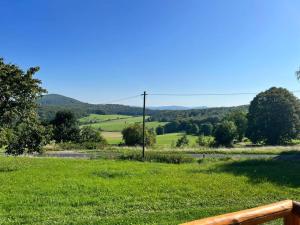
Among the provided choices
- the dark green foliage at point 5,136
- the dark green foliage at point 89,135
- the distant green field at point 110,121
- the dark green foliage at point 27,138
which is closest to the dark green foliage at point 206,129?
the distant green field at point 110,121

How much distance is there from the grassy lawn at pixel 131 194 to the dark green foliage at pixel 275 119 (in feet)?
124

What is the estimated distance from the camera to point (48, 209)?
1259 centimetres

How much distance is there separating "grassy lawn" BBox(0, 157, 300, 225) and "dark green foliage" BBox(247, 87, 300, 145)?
3794cm

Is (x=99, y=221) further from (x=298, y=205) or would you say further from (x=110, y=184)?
(x=298, y=205)

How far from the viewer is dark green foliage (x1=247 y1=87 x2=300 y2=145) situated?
5872cm

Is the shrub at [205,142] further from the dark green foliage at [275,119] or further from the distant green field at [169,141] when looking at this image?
the dark green foliage at [275,119]

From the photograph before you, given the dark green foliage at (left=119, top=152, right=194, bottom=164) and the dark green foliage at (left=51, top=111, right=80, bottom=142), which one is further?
the dark green foliage at (left=51, top=111, right=80, bottom=142)

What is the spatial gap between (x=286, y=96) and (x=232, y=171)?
42211 mm

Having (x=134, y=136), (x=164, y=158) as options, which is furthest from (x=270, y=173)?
(x=134, y=136)

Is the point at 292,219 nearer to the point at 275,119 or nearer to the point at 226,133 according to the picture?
the point at 226,133

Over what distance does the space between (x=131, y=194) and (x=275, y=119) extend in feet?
161

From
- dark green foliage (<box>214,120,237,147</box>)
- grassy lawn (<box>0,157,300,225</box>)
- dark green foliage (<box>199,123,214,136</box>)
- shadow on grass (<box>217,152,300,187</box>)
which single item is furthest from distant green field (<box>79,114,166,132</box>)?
grassy lawn (<box>0,157,300,225</box>)

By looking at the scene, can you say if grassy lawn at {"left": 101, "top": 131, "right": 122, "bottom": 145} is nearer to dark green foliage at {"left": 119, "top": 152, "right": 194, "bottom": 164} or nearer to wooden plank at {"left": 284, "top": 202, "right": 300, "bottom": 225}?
dark green foliage at {"left": 119, "top": 152, "right": 194, "bottom": 164}

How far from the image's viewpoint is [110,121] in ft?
403
